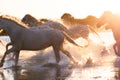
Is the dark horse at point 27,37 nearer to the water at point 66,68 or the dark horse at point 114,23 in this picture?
the water at point 66,68

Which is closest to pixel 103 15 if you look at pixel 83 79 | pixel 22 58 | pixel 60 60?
pixel 60 60

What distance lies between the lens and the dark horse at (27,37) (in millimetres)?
18969

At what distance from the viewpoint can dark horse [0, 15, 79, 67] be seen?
1897 cm

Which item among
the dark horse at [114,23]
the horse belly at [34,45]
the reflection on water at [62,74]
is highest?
the dark horse at [114,23]

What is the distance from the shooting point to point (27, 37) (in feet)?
63.4

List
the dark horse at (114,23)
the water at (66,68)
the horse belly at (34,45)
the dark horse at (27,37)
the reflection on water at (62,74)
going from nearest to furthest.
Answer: the reflection on water at (62,74) < the water at (66,68) < the dark horse at (27,37) < the horse belly at (34,45) < the dark horse at (114,23)

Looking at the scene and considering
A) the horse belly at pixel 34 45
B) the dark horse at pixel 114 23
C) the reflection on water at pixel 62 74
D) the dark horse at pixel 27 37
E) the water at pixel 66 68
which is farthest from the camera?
the dark horse at pixel 114 23

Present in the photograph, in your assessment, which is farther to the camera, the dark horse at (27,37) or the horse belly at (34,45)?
the horse belly at (34,45)

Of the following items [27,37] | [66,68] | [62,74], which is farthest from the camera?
[27,37]

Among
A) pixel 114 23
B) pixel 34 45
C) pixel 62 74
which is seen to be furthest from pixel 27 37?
pixel 114 23

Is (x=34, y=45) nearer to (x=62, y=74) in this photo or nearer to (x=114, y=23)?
(x=62, y=74)

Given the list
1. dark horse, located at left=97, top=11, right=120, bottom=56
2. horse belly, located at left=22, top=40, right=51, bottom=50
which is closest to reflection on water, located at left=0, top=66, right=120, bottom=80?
horse belly, located at left=22, top=40, right=51, bottom=50

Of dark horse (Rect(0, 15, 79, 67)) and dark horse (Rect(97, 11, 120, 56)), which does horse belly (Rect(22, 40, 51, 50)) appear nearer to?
dark horse (Rect(0, 15, 79, 67))

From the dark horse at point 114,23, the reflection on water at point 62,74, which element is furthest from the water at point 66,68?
the dark horse at point 114,23
